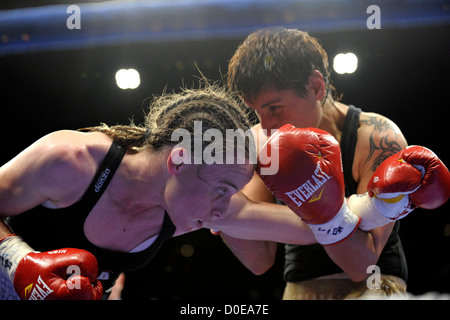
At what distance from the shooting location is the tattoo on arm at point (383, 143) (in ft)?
5.92

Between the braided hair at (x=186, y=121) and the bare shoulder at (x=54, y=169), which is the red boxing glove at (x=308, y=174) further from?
the bare shoulder at (x=54, y=169)

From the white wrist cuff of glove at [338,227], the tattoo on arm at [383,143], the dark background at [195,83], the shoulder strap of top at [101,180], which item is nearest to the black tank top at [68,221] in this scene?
the shoulder strap of top at [101,180]

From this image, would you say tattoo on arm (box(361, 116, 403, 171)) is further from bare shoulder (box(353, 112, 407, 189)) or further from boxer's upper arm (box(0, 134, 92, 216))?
boxer's upper arm (box(0, 134, 92, 216))

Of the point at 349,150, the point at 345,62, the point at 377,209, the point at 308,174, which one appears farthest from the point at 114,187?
the point at 345,62

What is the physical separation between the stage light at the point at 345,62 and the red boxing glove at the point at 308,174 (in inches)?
61.0

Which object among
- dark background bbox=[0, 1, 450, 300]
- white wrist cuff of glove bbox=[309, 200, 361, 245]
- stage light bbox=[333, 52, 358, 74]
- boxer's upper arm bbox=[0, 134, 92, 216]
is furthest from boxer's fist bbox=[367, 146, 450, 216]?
stage light bbox=[333, 52, 358, 74]

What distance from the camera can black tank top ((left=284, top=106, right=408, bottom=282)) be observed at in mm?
1896

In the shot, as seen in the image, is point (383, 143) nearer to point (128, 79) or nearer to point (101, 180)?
point (101, 180)

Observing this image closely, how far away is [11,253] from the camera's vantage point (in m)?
1.15

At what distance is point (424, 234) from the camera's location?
341cm

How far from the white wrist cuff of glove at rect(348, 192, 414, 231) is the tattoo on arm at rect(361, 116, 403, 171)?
0.29 metres
